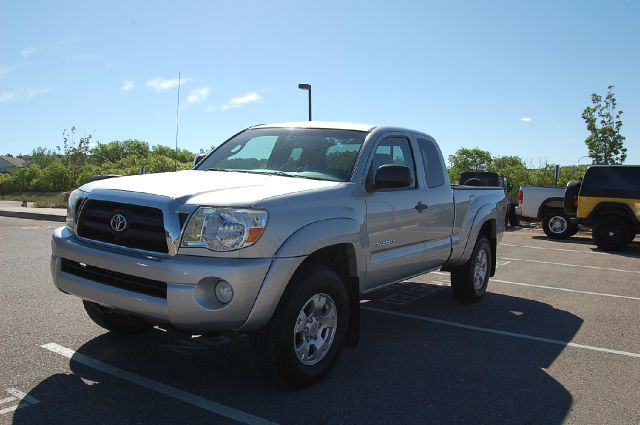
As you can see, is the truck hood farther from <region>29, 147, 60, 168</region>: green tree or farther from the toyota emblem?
<region>29, 147, 60, 168</region>: green tree

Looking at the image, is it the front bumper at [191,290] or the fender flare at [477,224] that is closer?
the front bumper at [191,290]

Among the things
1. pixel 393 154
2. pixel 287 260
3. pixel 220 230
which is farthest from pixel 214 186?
pixel 393 154

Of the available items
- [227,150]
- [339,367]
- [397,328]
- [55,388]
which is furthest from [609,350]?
[55,388]

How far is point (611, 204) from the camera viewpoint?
1352 cm

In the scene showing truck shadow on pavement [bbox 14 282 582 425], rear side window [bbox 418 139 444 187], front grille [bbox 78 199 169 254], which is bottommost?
truck shadow on pavement [bbox 14 282 582 425]

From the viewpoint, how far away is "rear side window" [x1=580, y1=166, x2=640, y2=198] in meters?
13.4

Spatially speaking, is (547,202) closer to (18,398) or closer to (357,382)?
(357,382)

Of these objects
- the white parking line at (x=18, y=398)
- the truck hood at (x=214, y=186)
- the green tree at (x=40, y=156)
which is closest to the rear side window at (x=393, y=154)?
the truck hood at (x=214, y=186)

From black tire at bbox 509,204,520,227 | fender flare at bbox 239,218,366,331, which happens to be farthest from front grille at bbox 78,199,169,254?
black tire at bbox 509,204,520,227

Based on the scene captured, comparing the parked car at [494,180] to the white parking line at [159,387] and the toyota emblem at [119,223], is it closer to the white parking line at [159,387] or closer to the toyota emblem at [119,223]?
the white parking line at [159,387]

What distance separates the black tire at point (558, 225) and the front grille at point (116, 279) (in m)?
15.0

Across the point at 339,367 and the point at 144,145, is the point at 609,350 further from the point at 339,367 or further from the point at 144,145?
the point at 144,145

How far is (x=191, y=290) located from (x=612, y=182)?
1316cm

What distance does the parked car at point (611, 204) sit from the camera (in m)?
13.4
